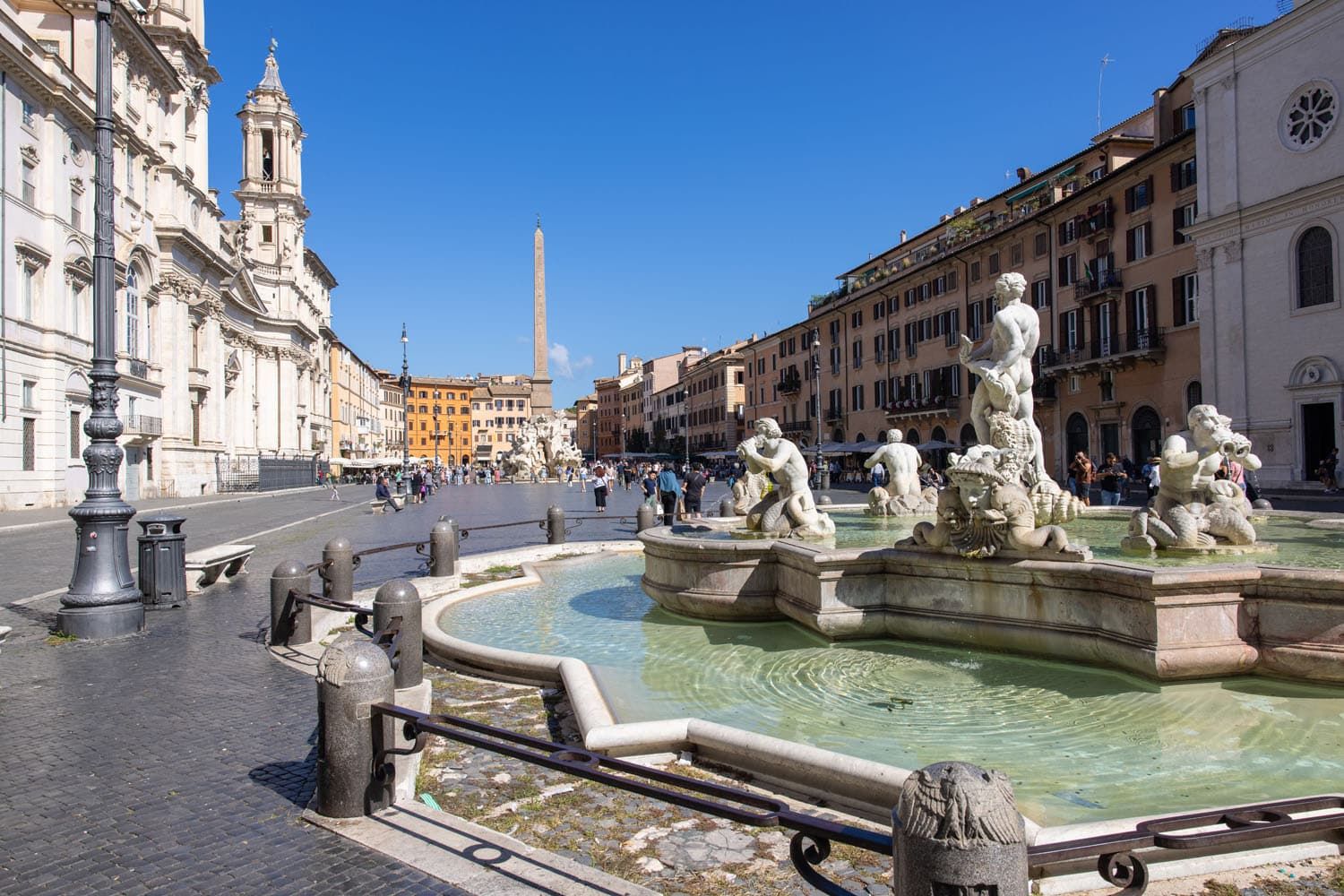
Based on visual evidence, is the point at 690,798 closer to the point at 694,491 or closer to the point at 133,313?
the point at 694,491

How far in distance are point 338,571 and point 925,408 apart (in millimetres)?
38447

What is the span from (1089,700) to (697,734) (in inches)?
96.3

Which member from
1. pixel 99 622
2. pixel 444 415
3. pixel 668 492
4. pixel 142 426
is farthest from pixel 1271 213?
pixel 444 415

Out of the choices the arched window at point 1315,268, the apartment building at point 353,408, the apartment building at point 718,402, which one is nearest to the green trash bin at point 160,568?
the arched window at point 1315,268

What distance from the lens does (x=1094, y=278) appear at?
32.8 m

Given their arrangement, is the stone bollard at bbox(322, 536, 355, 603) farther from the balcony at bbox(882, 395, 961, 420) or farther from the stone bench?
the balcony at bbox(882, 395, 961, 420)

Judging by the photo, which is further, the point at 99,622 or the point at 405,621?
the point at 99,622

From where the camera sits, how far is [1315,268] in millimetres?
25000

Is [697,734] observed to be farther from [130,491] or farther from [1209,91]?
[130,491]

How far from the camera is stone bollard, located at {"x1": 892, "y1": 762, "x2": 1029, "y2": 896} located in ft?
6.81

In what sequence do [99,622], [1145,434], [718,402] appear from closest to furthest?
1. [99,622]
2. [1145,434]
3. [718,402]

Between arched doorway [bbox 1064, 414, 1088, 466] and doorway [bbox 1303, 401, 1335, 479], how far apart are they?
29.3ft

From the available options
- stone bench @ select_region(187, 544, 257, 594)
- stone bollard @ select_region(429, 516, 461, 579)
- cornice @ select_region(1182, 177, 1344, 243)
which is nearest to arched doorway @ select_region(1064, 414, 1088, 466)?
cornice @ select_region(1182, 177, 1344, 243)

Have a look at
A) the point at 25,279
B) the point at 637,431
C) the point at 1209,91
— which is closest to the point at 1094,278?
the point at 1209,91
